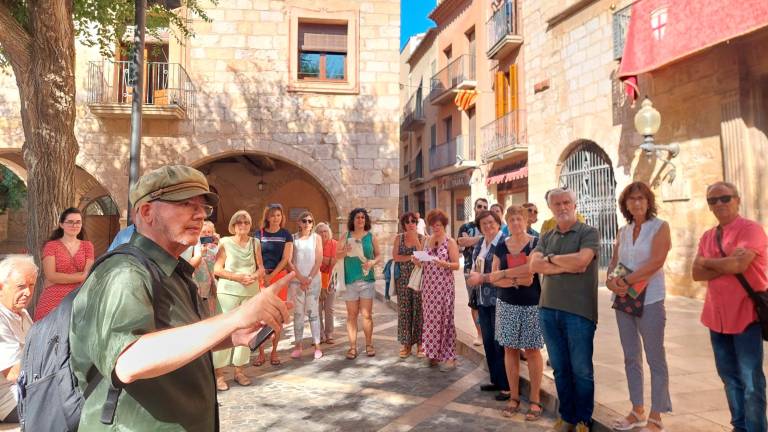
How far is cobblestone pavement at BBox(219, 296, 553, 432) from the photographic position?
3480 millimetres

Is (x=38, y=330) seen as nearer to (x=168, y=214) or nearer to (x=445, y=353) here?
(x=168, y=214)

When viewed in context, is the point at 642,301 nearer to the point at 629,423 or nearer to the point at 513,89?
the point at 629,423

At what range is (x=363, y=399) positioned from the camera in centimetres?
403

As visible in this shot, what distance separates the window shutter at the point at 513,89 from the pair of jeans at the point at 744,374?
13064 millimetres

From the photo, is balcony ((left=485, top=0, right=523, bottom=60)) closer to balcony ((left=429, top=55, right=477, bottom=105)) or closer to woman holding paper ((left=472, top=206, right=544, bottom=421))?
balcony ((left=429, top=55, right=477, bottom=105))

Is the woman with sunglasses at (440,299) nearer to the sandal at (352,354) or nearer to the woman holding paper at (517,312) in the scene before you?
the sandal at (352,354)

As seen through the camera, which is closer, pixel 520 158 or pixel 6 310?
pixel 6 310

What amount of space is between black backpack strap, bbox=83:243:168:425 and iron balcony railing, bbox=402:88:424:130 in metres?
23.3

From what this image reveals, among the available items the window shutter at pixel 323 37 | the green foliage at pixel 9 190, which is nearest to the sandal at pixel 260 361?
the window shutter at pixel 323 37

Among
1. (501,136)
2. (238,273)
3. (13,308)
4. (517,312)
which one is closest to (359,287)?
(238,273)

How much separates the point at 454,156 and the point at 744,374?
17.3 metres

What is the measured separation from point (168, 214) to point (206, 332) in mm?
470

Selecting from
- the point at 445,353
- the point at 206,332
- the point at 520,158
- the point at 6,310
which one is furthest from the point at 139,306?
the point at 520,158

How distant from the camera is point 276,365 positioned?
16.8 feet
